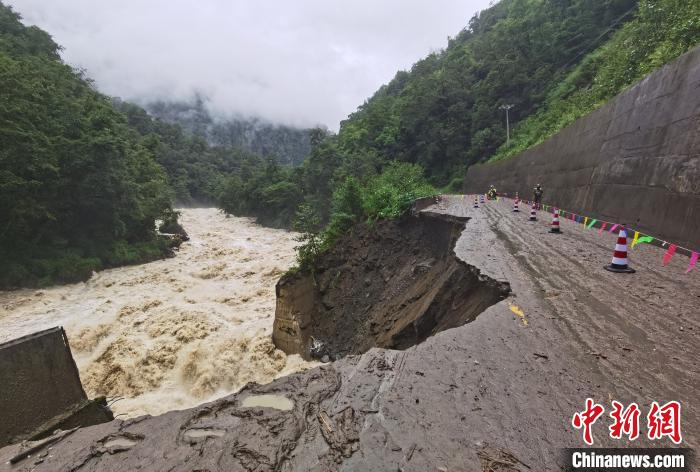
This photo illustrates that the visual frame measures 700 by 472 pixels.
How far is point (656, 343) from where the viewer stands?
3131mm

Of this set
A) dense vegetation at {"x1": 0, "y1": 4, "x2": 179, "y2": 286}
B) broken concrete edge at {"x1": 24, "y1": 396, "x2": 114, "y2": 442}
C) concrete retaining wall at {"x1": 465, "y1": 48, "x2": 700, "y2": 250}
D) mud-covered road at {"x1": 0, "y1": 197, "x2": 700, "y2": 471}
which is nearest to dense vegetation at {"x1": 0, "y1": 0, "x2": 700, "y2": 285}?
dense vegetation at {"x1": 0, "y1": 4, "x2": 179, "y2": 286}

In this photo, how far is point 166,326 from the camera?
1317 centimetres

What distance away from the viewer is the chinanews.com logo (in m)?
1.84

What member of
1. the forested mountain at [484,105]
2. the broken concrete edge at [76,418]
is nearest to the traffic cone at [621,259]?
the broken concrete edge at [76,418]

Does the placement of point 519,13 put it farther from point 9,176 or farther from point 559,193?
point 9,176

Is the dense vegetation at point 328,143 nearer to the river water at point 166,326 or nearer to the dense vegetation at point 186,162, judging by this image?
the river water at point 166,326

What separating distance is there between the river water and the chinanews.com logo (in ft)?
28.0

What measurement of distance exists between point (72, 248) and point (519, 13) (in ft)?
238

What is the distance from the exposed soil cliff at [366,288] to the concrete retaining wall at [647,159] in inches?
165

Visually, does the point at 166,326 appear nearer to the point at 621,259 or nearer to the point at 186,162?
the point at 621,259

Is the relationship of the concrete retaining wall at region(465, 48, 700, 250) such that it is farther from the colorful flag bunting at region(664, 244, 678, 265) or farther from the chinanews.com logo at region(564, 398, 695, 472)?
the chinanews.com logo at region(564, 398, 695, 472)

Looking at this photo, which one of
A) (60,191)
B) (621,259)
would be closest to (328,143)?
(60,191)

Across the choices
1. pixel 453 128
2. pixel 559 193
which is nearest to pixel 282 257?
pixel 559 193

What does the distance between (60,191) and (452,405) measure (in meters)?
27.3
